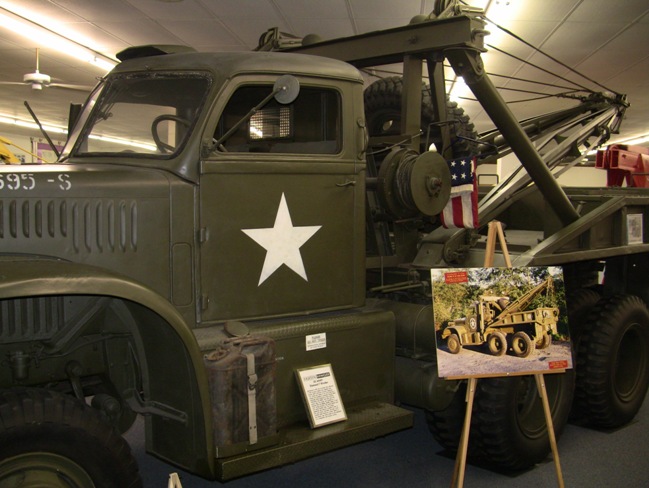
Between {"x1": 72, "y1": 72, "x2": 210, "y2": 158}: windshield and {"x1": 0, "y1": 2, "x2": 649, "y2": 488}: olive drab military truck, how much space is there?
11 millimetres

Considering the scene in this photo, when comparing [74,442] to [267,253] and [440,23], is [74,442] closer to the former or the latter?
[267,253]

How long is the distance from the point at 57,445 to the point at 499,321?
7.02 feet

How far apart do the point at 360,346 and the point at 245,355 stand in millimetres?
791

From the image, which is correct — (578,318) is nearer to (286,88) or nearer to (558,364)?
(558,364)

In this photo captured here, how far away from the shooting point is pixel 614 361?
473 centimetres

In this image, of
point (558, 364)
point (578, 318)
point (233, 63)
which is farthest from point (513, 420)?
point (233, 63)

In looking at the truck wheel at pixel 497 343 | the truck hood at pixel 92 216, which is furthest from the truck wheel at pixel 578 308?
the truck hood at pixel 92 216

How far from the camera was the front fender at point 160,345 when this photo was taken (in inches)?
99.8

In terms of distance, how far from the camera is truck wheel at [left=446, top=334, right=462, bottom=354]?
3.49 metres

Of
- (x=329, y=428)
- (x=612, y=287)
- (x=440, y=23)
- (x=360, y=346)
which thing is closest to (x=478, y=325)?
(x=360, y=346)

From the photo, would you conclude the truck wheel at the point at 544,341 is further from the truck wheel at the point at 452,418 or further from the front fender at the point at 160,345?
the front fender at the point at 160,345

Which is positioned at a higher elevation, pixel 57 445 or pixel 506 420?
pixel 57 445

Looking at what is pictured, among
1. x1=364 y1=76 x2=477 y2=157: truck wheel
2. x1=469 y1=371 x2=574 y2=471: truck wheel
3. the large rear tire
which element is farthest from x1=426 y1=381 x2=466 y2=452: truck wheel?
x1=364 y1=76 x2=477 y2=157: truck wheel

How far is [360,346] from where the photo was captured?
3631 millimetres
